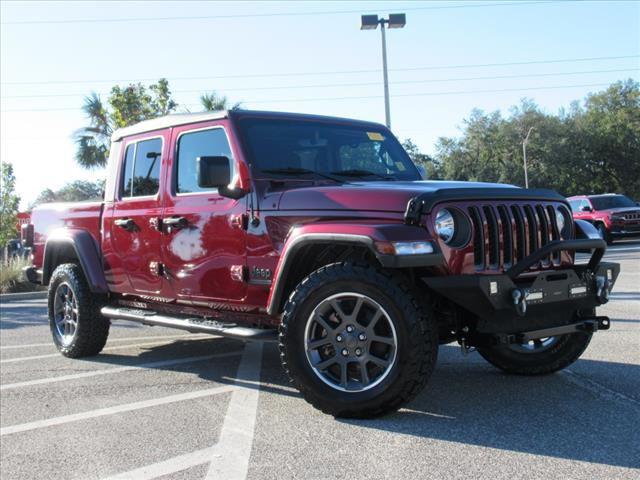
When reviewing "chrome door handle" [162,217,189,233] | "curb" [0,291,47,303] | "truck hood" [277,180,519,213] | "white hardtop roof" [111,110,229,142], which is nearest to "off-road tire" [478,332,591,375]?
"truck hood" [277,180,519,213]

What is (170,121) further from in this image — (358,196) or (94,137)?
(94,137)

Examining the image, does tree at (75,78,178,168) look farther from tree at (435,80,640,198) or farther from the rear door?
tree at (435,80,640,198)

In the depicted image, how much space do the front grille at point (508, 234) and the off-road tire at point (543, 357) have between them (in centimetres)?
79

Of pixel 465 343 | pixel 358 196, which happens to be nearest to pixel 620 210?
pixel 465 343

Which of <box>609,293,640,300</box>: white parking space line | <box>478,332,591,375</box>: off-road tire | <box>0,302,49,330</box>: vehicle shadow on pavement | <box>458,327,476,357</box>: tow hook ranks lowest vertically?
<box>0,302,49,330</box>: vehicle shadow on pavement

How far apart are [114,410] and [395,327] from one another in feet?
6.72

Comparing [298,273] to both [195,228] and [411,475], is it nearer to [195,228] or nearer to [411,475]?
[195,228]

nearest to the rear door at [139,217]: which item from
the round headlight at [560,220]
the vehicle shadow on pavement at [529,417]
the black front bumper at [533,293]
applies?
the vehicle shadow on pavement at [529,417]

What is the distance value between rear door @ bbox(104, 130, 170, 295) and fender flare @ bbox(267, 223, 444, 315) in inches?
59.5

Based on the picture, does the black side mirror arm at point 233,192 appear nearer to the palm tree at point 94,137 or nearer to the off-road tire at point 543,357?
the off-road tire at point 543,357

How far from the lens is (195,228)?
16.0 ft

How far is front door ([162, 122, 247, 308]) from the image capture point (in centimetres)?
Answer: 460

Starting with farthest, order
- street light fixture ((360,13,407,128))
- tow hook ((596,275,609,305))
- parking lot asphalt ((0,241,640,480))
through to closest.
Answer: street light fixture ((360,13,407,128)), tow hook ((596,275,609,305)), parking lot asphalt ((0,241,640,480))

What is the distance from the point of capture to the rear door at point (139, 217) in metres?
5.35
